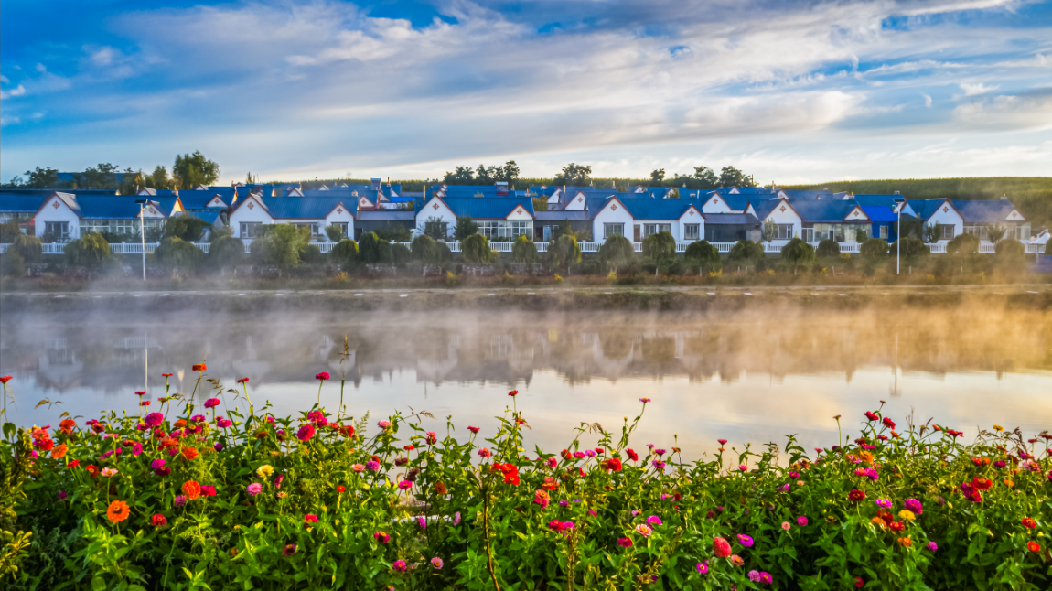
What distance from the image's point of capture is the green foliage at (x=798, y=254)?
76.1ft

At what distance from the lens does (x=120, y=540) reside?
211 centimetres

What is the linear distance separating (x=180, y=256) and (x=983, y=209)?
146 ft

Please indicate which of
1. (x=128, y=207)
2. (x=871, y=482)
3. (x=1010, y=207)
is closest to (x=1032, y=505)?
(x=871, y=482)

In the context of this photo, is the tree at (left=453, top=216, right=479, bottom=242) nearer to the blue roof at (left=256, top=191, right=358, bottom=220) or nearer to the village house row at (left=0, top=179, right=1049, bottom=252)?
the village house row at (left=0, top=179, right=1049, bottom=252)

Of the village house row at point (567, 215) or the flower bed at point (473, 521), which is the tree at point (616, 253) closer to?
the village house row at point (567, 215)

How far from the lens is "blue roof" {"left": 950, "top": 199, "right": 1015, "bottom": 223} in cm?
4069

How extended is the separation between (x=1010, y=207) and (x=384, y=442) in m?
48.6

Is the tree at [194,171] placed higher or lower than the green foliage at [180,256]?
higher

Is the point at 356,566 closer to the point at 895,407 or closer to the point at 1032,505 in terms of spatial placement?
the point at 1032,505

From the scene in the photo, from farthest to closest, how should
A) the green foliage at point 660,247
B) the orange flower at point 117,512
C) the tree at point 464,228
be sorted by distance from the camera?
the tree at point 464,228
the green foliage at point 660,247
the orange flower at point 117,512

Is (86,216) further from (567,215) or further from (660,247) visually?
(660,247)

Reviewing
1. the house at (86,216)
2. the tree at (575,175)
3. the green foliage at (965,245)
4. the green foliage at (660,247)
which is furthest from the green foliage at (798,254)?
the tree at (575,175)

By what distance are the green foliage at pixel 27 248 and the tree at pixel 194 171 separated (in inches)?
1735

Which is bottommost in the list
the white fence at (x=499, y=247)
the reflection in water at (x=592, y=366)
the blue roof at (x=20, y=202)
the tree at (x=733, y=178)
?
the reflection in water at (x=592, y=366)
